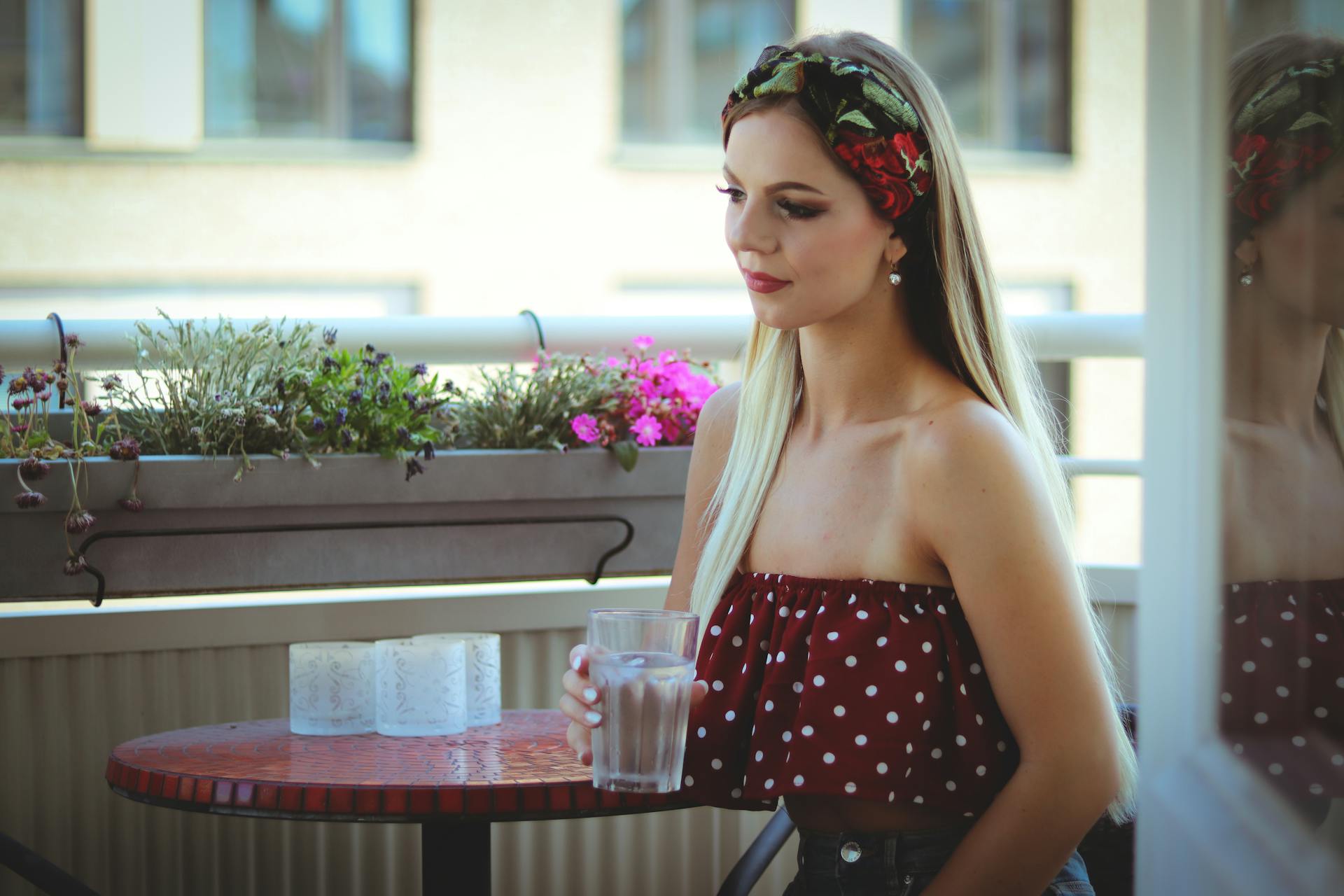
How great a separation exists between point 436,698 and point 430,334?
0.63 metres

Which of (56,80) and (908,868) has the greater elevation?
(56,80)

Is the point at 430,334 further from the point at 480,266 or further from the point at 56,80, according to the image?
the point at 56,80

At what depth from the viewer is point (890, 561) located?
125cm

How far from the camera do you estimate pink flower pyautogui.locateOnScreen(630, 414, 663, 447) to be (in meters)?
1.86

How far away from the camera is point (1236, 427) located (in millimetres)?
534

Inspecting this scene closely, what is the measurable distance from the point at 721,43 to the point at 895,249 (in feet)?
25.4

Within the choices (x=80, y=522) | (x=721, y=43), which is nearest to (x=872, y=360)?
(x=80, y=522)

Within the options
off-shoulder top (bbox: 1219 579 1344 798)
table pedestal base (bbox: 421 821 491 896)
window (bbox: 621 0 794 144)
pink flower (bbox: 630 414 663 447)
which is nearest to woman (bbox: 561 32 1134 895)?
table pedestal base (bbox: 421 821 491 896)

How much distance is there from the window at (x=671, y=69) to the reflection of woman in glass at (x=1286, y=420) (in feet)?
26.5

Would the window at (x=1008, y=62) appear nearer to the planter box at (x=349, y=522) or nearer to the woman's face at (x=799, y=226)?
the planter box at (x=349, y=522)

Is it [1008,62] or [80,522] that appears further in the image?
[1008,62]

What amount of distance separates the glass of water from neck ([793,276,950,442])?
336 mm

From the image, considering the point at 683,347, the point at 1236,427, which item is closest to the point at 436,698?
the point at 683,347

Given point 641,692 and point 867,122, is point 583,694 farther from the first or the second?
point 867,122
